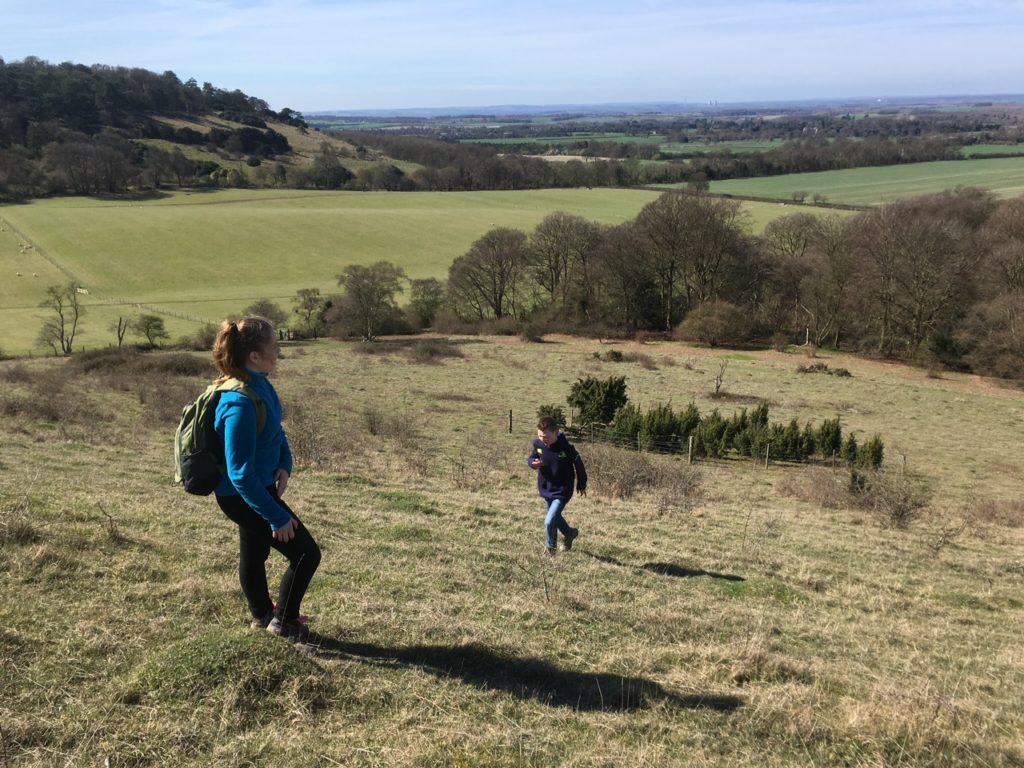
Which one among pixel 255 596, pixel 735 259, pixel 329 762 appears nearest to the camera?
pixel 329 762

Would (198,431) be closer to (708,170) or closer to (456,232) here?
(456,232)

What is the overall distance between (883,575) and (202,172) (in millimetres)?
121013

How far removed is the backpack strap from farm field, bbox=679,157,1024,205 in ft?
301

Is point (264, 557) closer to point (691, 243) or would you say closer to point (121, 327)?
point (121, 327)

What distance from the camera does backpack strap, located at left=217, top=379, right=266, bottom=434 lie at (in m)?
4.18

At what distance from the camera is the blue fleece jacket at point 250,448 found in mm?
4078

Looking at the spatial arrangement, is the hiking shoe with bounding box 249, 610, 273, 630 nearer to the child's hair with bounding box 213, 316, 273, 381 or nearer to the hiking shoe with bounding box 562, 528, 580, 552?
the child's hair with bounding box 213, 316, 273, 381

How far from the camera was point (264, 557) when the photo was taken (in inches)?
183

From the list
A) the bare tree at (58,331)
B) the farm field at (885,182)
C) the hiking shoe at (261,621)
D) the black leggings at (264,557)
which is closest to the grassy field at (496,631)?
the hiking shoe at (261,621)

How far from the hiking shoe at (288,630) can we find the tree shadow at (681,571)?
189 inches

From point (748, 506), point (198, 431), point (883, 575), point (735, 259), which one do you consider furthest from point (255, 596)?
point (735, 259)

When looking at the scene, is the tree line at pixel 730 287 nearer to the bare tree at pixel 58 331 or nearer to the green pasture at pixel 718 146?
the bare tree at pixel 58 331

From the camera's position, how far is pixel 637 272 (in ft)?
176

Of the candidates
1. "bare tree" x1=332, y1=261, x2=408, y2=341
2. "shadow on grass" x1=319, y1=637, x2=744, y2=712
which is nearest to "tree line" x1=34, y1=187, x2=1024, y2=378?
"bare tree" x1=332, y1=261, x2=408, y2=341
